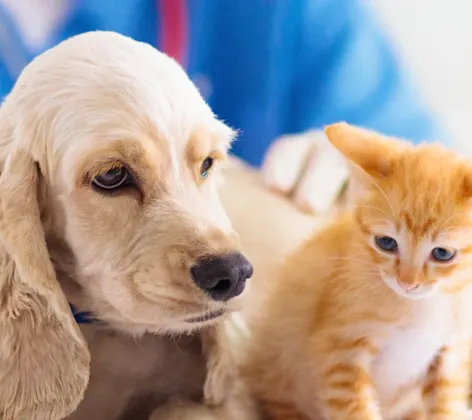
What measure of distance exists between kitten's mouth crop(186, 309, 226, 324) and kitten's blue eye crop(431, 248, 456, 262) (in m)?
0.26

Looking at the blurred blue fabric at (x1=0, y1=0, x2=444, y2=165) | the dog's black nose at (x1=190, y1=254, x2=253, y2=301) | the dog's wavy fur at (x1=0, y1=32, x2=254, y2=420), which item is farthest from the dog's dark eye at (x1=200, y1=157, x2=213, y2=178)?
the blurred blue fabric at (x1=0, y1=0, x2=444, y2=165)

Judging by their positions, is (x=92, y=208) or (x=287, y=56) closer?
(x=92, y=208)

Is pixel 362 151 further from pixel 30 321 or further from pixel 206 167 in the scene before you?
pixel 30 321

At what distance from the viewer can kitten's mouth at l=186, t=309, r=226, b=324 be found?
36.2 inches

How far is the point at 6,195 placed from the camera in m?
0.93

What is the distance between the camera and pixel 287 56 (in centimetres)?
188

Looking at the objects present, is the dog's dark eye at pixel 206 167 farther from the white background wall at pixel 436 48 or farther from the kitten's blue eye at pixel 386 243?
the white background wall at pixel 436 48

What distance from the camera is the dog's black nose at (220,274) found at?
879 millimetres

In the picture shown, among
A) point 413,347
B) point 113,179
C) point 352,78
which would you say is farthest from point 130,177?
point 352,78

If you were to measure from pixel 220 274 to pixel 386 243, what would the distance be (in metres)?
0.22

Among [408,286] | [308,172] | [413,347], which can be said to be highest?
[408,286]

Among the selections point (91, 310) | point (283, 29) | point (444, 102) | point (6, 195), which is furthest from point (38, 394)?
point (444, 102)

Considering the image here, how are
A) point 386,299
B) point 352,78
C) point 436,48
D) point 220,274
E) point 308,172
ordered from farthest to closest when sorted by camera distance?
point 436,48 → point 352,78 → point 308,172 → point 386,299 → point 220,274

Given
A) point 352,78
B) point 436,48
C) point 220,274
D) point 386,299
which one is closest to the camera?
point 220,274
